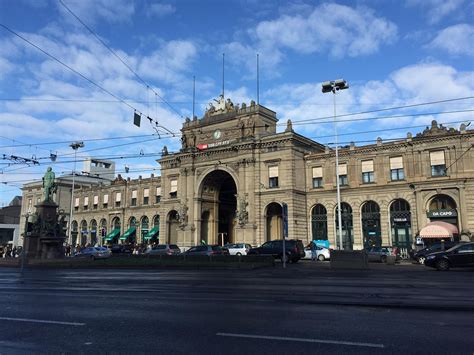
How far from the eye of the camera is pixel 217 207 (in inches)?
2320

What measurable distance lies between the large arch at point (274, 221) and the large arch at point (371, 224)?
9.78m

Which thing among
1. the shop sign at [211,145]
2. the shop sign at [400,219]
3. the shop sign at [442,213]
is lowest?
the shop sign at [400,219]

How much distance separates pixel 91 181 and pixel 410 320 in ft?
310

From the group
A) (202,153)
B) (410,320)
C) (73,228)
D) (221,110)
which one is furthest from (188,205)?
(410,320)

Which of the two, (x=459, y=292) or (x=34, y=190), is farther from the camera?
(x=34, y=190)

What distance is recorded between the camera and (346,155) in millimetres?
49156

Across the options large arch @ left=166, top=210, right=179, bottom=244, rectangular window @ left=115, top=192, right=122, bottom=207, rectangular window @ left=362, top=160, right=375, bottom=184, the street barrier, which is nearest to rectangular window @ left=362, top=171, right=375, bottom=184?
rectangular window @ left=362, top=160, right=375, bottom=184

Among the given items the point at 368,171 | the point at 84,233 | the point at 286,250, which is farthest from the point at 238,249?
the point at 84,233

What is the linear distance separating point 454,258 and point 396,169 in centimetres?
2227

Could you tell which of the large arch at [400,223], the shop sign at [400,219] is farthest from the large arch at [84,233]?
the shop sign at [400,219]

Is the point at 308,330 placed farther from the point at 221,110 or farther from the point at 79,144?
the point at 221,110

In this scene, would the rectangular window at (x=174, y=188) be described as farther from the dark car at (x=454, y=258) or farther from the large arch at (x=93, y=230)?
the dark car at (x=454, y=258)

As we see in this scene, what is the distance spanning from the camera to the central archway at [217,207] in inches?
2243

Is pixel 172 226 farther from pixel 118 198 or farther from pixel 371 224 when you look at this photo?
pixel 371 224
